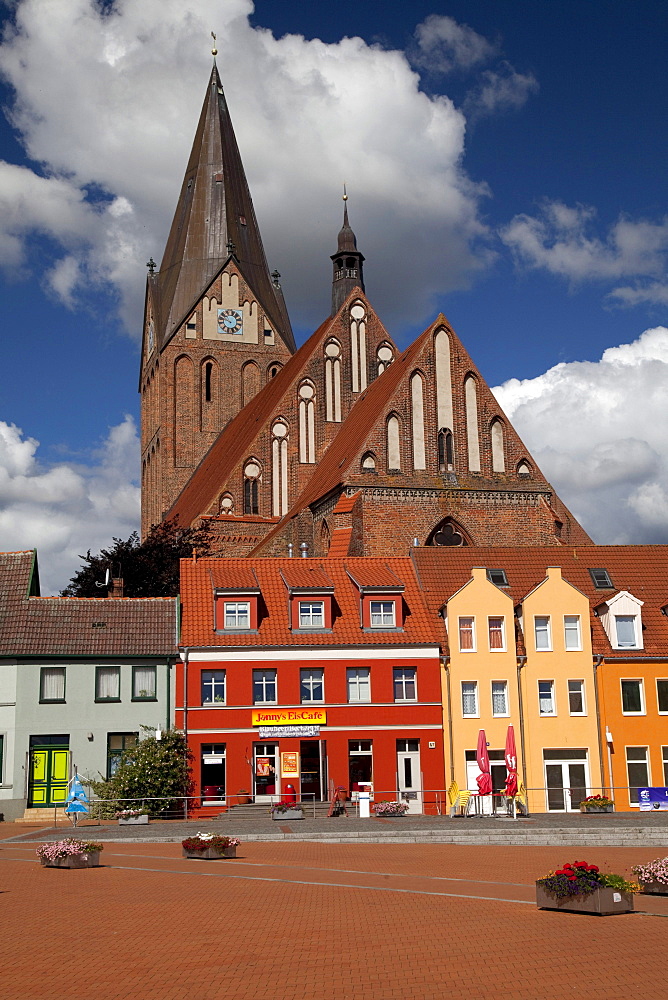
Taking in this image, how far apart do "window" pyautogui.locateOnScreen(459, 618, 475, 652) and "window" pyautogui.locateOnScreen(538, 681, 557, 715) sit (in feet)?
7.68

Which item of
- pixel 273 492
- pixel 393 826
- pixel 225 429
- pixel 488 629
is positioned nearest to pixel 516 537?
pixel 488 629

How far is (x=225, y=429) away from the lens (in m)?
70.1

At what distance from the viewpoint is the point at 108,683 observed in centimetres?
3381

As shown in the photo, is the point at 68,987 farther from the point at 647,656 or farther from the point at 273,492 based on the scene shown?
the point at 273,492

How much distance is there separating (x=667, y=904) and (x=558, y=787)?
19792mm

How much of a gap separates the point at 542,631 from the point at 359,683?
5911mm

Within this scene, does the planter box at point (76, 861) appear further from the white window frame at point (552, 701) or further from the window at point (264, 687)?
the white window frame at point (552, 701)

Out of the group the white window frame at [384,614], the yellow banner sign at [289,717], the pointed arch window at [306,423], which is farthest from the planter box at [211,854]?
the pointed arch window at [306,423]

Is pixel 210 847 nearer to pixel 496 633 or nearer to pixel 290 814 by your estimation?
pixel 290 814

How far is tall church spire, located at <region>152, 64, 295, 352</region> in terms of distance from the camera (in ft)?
237

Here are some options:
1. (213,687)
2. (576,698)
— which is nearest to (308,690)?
(213,687)

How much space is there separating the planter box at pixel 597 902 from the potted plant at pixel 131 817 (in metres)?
16.6

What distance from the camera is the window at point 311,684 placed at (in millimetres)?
33656

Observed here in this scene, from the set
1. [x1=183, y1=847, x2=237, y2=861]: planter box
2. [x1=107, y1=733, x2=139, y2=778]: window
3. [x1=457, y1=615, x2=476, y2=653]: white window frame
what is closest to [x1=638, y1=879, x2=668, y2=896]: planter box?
[x1=183, y1=847, x2=237, y2=861]: planter box
